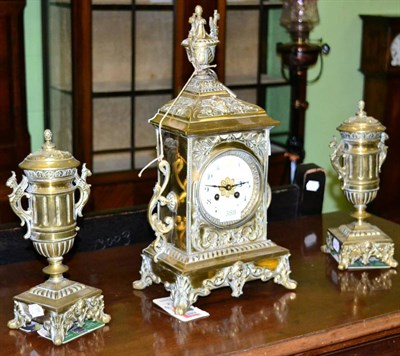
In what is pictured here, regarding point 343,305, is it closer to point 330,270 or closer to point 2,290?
point 330,270

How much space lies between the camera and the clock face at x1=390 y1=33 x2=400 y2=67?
385 cm

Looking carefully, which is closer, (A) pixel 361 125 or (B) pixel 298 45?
(A) pixel 361 125

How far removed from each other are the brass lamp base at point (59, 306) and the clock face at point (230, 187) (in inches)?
10.6

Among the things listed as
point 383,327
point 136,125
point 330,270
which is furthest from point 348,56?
point 383,327

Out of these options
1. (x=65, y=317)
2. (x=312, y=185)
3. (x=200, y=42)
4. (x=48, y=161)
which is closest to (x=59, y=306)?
(x=65, y=317)

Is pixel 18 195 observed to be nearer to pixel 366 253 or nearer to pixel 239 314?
pixel 239 314

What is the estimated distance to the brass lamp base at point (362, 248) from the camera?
1.90 m

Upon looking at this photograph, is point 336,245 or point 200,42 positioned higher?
point 200,42

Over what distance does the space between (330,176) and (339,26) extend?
0.67 m

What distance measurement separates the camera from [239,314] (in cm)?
165

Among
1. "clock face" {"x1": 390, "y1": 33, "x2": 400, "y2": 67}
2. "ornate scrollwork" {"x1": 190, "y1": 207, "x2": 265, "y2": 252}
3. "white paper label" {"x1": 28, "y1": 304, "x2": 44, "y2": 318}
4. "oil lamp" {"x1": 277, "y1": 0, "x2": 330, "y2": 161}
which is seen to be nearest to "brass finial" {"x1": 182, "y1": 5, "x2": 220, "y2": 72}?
"ornate scrollwork" {"x1": 190, "y1": 207, "x2": 265, "y2": 252}

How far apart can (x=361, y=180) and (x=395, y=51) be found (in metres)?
2.09

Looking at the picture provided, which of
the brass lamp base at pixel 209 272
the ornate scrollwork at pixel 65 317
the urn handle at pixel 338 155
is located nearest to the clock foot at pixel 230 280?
the brass lamp base at pixel 209 272

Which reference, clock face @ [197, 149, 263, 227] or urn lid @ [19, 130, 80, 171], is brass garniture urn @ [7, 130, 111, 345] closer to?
urn lid @ [19, 130, 80, 171]
